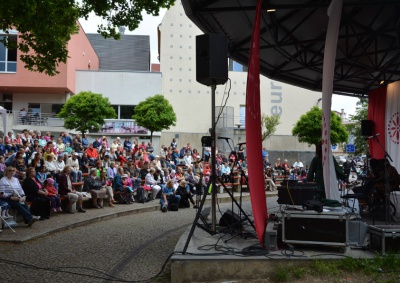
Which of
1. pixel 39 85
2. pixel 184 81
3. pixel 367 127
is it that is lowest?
pixel 367 127

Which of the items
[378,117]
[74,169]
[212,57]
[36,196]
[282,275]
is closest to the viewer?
[282,275]

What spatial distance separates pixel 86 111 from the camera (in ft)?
85.3

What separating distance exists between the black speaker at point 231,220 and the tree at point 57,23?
20.5 ft

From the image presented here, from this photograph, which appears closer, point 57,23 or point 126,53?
point 57,23

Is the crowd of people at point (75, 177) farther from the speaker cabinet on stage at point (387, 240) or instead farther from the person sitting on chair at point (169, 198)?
the speaker cabinet on stage at point (387, 240)

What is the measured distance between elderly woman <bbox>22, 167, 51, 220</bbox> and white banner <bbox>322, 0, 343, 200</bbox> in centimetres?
678

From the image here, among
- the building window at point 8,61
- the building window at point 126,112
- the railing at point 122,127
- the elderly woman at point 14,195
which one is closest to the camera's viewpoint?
the elderly woman at point 14,195

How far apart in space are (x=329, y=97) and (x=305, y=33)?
11.0ft

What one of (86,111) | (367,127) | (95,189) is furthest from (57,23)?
(86,111)

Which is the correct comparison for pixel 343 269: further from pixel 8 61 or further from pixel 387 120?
pixel 8 61

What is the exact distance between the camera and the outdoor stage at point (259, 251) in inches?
204

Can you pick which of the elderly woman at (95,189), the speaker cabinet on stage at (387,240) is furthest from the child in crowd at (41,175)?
the speaker cabinet on stage at (387,240)

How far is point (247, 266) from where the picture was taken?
5.20 metres

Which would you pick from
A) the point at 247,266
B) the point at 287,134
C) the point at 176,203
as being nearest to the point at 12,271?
the point at 247,266
